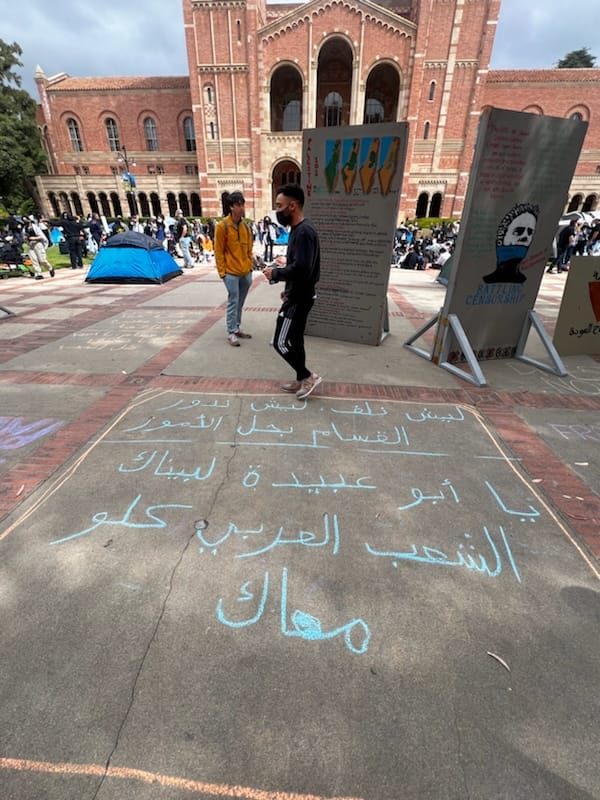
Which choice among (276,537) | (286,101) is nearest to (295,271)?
(276,537)

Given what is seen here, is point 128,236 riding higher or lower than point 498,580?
higher

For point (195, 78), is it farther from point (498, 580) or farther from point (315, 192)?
point (498, 580)

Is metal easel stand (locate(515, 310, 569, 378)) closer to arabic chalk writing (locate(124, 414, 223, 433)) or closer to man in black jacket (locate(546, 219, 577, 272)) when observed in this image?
arabic chalk writing (locate(124, 414, 223, 433))

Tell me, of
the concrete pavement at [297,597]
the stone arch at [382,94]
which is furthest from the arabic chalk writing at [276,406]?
the stone arch at [382,94]

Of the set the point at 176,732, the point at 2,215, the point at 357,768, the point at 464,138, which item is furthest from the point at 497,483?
the point at 464,138

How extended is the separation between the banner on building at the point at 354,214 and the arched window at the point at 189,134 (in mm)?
44533

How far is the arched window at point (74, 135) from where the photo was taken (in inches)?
1646

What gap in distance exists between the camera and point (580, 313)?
5.68 m

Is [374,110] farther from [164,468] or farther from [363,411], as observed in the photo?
[164,468]

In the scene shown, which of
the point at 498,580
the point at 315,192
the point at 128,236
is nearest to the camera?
the point at 498,580

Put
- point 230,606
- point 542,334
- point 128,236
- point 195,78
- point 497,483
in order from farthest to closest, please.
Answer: point 195,78 → point 128,236 → point 542,334 → point 497,483 → point 230,606

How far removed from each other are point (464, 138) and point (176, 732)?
43.1 metres

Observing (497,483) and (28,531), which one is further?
(497,483)

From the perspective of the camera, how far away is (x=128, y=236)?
37.9 feet
